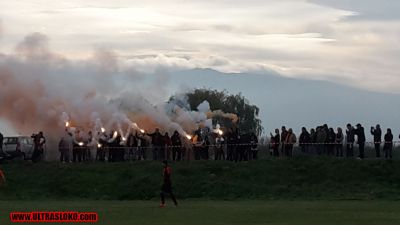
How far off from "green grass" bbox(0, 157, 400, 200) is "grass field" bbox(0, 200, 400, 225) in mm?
5233

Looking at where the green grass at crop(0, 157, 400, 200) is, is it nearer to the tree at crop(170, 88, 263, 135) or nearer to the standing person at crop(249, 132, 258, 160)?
the standing person at crop(249, 132, 258, 160)

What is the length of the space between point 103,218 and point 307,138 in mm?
23838

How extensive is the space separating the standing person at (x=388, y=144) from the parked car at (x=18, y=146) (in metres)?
24.2

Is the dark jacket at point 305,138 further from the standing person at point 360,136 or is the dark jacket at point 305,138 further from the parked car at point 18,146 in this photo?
the parked car at point 18,146

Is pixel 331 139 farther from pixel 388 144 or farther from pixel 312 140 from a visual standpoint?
pixel 388 144

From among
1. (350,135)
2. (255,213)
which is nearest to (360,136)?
(350,135)

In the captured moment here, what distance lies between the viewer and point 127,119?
69.4 m

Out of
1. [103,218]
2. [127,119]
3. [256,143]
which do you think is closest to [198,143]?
[256,143]

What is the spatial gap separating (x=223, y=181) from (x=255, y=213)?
51.1ft

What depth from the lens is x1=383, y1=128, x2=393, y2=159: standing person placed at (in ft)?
169

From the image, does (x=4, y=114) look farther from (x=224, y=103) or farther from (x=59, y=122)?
(x=224, y=103)

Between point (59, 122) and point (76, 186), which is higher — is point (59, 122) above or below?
above

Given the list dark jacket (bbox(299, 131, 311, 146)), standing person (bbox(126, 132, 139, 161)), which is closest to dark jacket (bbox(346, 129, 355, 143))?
dark jacket (bbox(299, 131, 311, 146))

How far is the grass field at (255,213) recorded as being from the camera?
29.4 m
